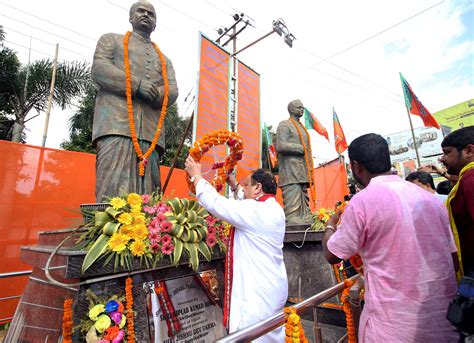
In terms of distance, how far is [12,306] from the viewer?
460 centimetres

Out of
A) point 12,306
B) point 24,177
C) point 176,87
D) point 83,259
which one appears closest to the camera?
point 83,259

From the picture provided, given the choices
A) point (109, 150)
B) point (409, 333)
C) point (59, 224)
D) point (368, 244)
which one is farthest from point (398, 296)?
point (59, 224)

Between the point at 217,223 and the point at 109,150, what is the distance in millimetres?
1385

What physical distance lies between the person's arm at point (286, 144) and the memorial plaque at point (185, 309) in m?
3.65

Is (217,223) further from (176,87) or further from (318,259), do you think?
(318,259)

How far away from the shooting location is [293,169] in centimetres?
594

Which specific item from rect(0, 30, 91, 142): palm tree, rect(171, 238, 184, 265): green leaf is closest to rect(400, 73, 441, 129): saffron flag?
rect(171, 238, 184, 265): green leaf

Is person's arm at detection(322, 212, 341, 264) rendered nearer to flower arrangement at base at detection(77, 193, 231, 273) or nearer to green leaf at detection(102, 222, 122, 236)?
flower arrangement at base at detection(77, 193, 231, 273)

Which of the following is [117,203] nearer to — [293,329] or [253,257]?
[253,257]

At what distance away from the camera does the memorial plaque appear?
228cm

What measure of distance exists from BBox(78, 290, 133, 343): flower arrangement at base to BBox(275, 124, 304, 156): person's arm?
14.8 ft

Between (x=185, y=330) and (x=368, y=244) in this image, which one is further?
(x=185, y=330)

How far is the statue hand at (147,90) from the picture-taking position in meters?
3.18

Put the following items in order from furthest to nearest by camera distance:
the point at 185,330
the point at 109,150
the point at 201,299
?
the point at 109,150 → the point at 201,299 → the point at 185,330
